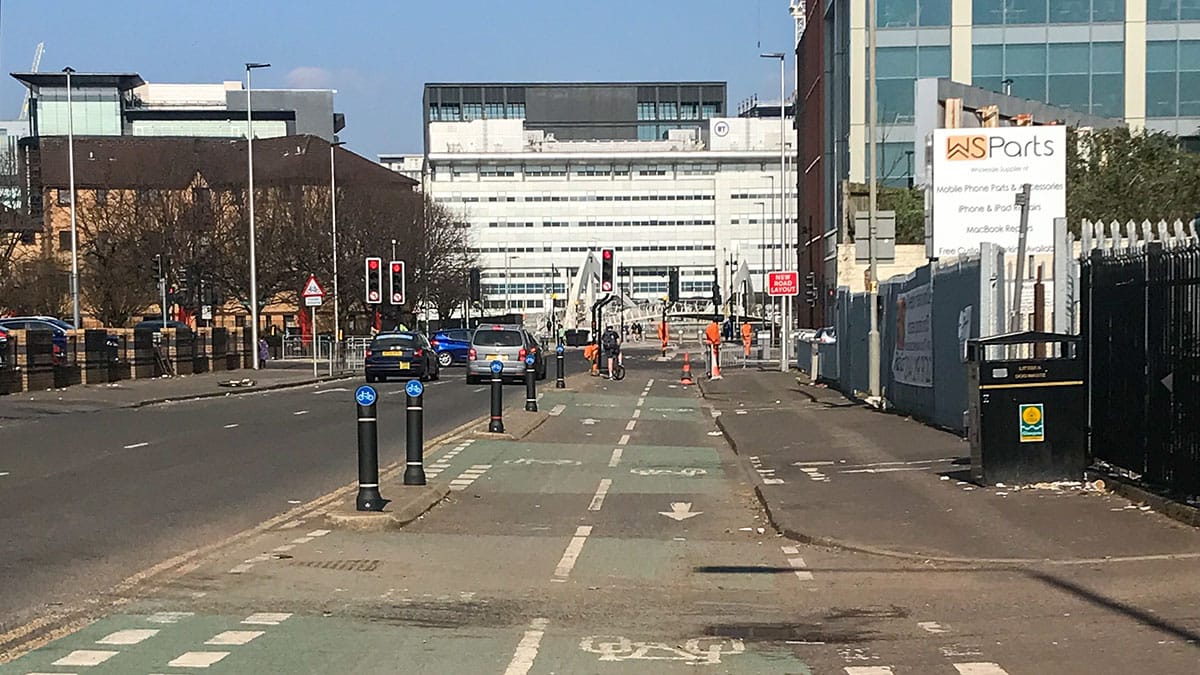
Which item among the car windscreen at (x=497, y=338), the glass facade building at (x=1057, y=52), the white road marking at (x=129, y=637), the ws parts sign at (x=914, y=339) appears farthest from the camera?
the glass facade building at (x=1057, y=52)

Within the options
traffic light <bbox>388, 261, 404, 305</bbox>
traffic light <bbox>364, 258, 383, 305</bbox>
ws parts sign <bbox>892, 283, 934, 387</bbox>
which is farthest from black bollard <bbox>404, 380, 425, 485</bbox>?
traffic light <bbox>364, 258, 383, 305</bbox>

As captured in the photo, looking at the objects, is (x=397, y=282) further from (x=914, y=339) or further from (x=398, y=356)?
(x=914, y=339)

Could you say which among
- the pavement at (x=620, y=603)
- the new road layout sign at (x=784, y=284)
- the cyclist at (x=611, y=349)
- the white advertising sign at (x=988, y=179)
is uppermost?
the white advertising sign at (x=988, y=179)

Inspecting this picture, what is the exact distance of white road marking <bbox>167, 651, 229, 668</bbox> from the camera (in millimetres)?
6977

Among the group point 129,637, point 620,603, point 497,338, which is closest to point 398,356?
point 497,338

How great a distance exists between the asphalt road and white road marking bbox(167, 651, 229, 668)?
1473 mm

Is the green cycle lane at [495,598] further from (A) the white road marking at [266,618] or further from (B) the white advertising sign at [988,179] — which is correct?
(B) the white advertising sign at [988,179]

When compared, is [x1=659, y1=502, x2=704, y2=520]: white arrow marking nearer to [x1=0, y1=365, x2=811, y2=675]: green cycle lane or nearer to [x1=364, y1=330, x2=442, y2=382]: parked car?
[x1=0, y1=365, x2=811, y2=675]: green cycle lane

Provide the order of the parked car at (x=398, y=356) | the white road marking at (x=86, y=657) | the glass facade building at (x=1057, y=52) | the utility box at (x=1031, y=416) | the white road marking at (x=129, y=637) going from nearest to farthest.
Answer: the white road marking at (x=86, y=657) < the white road marking at (x=129, y=637) < the utility box at (x=1031, y=416) < the parked car at (x=398, y=356) < the glass facade building at (x=1057, y=52)

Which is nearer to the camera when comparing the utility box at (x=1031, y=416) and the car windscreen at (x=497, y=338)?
the utility box at (x=1031, y=416)

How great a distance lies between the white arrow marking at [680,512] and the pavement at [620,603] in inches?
2.3

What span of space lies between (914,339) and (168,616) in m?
18.0

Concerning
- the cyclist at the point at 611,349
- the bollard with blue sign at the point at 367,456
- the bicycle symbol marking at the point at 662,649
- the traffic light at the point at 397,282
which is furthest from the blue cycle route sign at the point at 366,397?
the traffic light at the point at 397,282

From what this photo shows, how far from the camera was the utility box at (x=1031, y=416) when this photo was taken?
→ 13.4m
